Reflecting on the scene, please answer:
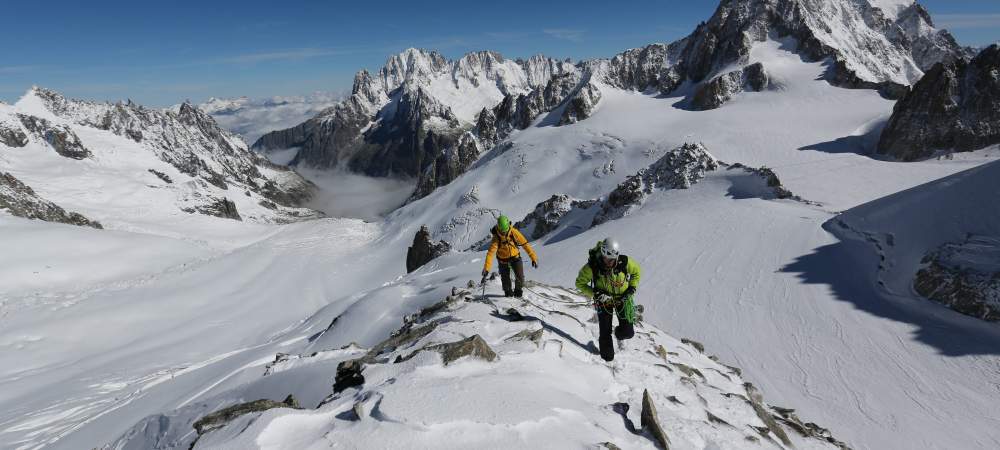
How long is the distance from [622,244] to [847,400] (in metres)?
14.7

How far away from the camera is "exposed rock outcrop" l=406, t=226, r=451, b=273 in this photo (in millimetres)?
49938

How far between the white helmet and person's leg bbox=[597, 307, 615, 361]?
3.65ft

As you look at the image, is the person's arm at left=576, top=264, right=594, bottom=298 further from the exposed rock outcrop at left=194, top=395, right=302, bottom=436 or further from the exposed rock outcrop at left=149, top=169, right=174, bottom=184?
the exposed rock outcrop at left=149, top=169, right=174, bottom=184

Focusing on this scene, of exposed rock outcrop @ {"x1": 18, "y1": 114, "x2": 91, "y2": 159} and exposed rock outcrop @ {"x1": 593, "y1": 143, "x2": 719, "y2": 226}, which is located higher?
exposed rock outcrop @ {"x1": 18, "y1": 114, "x2": 91, "y2": 159}

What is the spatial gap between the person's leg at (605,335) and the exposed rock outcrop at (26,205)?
4130 inches

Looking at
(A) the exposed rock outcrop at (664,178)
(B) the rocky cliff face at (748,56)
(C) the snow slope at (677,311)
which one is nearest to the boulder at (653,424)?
(C) the snow slope at (677,311)

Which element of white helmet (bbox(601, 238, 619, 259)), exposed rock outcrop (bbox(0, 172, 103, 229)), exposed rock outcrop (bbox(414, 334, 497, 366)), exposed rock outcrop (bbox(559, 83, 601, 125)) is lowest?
exposed rock outcrop (bbox(414, 334, 497, 366))

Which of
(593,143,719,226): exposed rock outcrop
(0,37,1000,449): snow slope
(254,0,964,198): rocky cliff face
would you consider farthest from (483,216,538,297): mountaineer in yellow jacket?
(254,0,964,198): rocky cliff face

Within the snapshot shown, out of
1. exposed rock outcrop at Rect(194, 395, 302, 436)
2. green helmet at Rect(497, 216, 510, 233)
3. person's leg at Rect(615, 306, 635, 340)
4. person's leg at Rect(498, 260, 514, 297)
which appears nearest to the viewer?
exposed rock outcrop at Rect(194, 395, 302, 436)

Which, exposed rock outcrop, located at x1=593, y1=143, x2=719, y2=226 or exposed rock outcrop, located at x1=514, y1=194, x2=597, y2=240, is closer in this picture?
exposed rock outcrop, located at x1=593, y1=143, x2=719, y2=226

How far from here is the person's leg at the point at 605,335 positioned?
9123 millimetres

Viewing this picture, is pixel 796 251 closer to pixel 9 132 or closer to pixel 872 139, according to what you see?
pixel 872 139

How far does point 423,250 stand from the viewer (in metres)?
51.6

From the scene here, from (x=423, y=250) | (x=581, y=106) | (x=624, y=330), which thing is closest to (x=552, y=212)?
(x=423, y=250)
